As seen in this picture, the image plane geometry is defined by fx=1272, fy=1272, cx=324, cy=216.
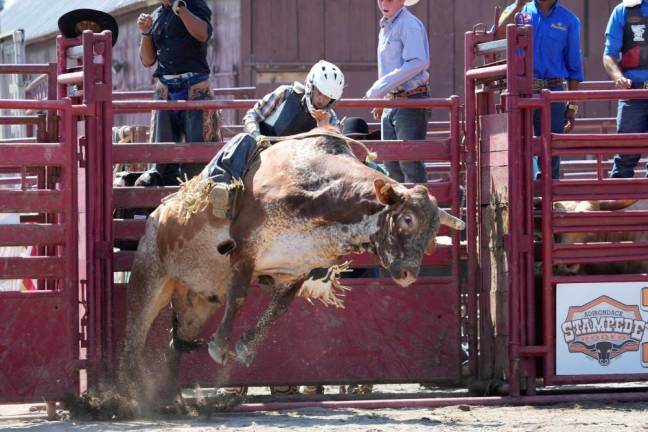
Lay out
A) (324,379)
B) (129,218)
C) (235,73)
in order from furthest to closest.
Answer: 1. (235,73)
2. (129,218)
3. (324,379)

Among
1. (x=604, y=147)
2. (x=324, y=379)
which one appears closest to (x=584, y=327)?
(x=604, y=147)

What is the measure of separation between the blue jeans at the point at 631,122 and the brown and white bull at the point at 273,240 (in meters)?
2.61

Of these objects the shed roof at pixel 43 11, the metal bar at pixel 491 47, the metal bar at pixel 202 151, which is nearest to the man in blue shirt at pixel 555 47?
the metal bar at pixel 491 47

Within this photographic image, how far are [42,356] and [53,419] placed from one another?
0.44 m

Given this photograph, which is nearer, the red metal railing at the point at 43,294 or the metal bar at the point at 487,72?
the red metal railing at the point at 43,294

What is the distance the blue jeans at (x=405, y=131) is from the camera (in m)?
9.30

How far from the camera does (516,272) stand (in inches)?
336

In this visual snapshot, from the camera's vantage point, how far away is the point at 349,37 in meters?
19.4

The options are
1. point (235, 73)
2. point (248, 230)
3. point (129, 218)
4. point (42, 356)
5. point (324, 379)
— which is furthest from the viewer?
point (235, 73)

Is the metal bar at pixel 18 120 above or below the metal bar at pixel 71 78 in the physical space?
below

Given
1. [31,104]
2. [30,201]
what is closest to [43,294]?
[30,201]

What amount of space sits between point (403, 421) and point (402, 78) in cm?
290

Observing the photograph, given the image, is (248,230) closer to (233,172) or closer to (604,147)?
(233,172)

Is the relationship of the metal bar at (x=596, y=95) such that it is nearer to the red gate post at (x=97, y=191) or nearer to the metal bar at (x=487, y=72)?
the metal bar at (x=487, y=72)
